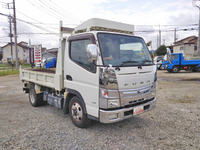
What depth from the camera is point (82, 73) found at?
366 cm

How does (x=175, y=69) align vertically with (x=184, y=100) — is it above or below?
above

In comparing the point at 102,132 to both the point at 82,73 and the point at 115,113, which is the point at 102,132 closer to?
the point at 115,113

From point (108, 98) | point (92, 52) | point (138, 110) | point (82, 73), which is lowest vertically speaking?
point (138, 110)

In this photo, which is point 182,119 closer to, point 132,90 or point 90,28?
point 132,90

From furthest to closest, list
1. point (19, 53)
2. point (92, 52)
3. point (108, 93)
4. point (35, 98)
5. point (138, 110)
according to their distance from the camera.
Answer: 1. point (19, 53)
2. point (35, 98)
3. point (138, 110)
4. point (108, 93)
5. point (92, 52)

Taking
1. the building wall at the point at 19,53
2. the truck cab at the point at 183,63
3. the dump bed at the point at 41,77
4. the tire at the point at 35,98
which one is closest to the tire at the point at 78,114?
the dump bed at the point at 41,77

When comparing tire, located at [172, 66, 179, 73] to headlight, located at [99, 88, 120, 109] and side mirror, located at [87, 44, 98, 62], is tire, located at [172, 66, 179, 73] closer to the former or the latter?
headlight, located at [99, 88, 120, 109]

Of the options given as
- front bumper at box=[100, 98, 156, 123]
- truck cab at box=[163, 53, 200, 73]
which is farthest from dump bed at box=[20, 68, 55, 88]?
truck cab at box=[163, 53, 200, 73]

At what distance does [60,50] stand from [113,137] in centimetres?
265

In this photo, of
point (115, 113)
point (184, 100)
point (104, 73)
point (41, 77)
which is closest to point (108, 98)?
point (115, 113)

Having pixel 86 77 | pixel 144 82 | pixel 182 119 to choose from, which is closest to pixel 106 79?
pixel 86 77

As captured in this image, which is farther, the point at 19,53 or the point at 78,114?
the point at 19,53

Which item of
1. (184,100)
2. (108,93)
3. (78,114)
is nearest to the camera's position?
(108,93)

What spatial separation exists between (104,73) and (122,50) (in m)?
0.86
